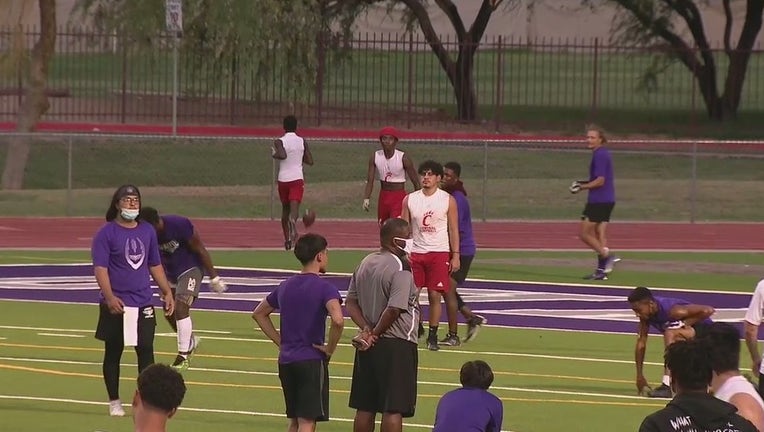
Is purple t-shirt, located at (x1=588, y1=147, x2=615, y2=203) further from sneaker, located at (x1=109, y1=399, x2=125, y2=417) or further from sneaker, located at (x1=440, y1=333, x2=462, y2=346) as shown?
sneaker, located at (x1=109, y1=399, x2=125, y2=417)

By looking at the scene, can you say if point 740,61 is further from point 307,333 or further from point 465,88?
point 307,333

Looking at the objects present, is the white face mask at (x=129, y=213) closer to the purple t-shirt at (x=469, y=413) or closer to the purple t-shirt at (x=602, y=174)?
the purple t-shirt at (x=469, y=413)

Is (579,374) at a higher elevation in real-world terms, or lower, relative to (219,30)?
lower

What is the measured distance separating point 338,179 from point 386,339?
83.1ft

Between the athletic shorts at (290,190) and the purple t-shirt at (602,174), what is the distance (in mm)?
4516

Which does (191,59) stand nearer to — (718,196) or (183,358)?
(718,196)

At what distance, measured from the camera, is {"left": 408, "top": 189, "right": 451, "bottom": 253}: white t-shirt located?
17156mm

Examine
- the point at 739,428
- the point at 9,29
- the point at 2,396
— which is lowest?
the point at 2,396

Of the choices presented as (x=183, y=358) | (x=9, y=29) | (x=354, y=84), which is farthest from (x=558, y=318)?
(x=354, y=84)

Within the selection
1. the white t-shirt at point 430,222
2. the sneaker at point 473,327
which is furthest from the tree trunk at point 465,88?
the white t-shirt at point 430,222

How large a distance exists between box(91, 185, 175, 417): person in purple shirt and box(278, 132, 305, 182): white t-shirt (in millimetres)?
12065

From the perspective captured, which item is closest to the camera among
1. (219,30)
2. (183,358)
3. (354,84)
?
(183,358)

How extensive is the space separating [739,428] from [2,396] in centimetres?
821

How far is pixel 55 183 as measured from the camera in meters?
35.5
